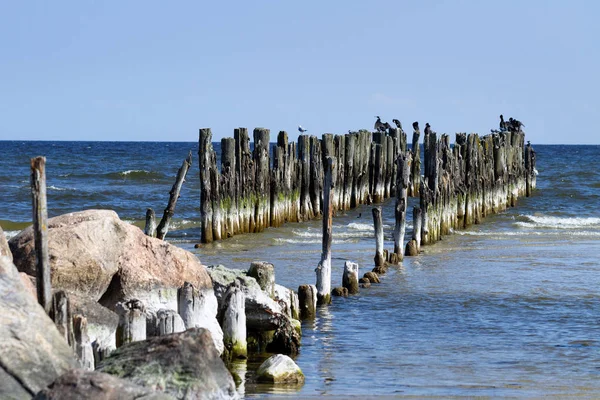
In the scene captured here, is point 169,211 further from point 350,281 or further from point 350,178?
point 350,178

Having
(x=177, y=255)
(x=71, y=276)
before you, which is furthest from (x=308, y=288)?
(x=71, y=276)

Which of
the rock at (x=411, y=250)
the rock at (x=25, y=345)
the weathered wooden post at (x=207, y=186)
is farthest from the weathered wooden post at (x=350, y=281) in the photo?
the rock at (x=25, y=345)

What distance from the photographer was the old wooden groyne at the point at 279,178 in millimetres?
20406

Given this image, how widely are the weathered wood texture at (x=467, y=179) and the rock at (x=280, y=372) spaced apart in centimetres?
1085

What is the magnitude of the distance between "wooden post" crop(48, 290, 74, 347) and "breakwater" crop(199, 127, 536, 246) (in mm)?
11017

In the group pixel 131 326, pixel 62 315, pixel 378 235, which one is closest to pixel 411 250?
pixel 378 235

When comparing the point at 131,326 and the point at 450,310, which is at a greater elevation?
the point at 131,326

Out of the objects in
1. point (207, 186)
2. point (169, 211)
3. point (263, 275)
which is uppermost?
point (207, 186)

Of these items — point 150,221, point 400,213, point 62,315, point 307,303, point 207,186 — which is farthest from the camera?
point 207,186

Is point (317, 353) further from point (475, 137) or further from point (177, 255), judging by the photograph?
point (475, 137)

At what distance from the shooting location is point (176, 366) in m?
→ 6.85

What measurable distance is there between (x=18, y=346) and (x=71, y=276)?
8.55 ft

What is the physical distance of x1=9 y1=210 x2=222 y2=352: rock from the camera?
9016 mm

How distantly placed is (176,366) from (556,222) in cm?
2170
